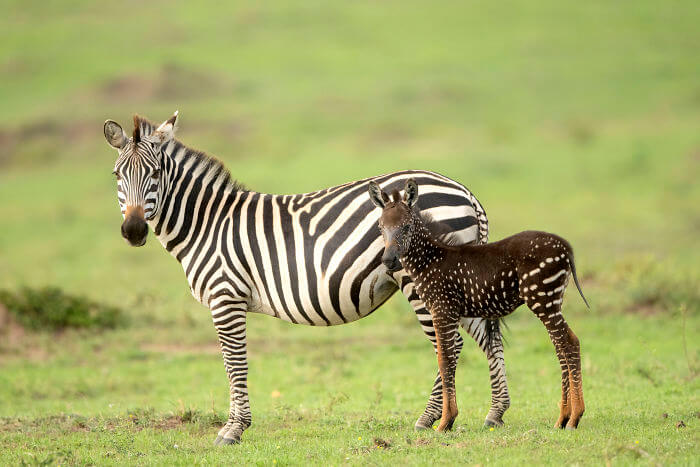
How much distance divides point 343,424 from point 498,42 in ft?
151

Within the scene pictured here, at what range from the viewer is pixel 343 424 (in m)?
8.69

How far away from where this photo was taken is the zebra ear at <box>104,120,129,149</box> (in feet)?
27.0

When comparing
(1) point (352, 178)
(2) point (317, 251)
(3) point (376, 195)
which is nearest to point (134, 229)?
(2) point (317, 251)

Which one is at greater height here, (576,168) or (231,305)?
(576,168)

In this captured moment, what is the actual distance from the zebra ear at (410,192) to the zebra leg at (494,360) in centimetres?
143

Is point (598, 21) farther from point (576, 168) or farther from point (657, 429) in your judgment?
point (657, 429)

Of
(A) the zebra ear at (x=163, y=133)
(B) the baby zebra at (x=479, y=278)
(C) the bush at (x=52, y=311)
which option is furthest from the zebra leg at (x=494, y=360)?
(C) the bush at (x=52, y=311)

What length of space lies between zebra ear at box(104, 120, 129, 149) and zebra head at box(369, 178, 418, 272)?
2602 millimetres

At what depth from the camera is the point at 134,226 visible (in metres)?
7.89

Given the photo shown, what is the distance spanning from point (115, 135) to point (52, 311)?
741 cm

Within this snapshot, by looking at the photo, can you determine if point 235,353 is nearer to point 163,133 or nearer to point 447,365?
point 447,365

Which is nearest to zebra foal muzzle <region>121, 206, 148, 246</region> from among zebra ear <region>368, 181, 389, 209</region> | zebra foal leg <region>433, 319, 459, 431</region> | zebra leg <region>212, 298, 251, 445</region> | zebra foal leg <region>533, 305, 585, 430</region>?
zebra leg <region>212, 298, 251, 445</region>

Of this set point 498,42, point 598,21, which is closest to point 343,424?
point 498,42

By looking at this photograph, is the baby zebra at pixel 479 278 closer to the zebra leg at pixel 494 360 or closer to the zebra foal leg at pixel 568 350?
the zebra foal leg at pixel 568 350
